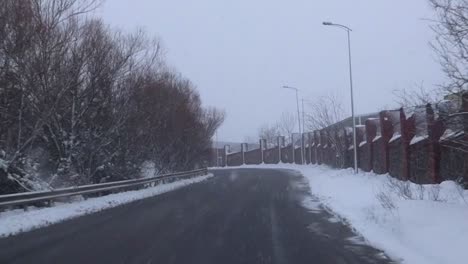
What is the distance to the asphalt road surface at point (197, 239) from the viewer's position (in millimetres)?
10438

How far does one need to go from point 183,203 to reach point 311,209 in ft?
20.2

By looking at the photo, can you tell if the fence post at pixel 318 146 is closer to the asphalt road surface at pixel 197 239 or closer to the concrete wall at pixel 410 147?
the concrete wall at pixel 410 147

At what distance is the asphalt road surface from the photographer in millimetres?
10438

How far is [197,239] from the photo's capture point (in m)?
12.9

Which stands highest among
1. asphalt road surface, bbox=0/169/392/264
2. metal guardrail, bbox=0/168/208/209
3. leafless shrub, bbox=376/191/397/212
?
metal guardrail, bbox=0/168/208/209

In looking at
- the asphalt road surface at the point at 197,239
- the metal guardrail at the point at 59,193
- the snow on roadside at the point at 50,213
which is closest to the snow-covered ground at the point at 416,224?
the asphalt road surface at the point at 197,239

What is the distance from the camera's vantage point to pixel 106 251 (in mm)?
11281

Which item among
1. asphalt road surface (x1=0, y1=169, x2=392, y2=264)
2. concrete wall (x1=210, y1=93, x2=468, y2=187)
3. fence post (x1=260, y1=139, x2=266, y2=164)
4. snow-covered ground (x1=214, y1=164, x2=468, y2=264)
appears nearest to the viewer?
snow-covered ground (x1=214, y1=164, x2=468, y2=264)

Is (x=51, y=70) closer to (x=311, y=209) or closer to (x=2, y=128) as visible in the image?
(x=2, y=128)

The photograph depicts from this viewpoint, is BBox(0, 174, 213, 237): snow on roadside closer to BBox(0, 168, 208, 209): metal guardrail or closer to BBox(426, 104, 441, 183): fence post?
BBox(0, 168, 208, 209): metal guardrail

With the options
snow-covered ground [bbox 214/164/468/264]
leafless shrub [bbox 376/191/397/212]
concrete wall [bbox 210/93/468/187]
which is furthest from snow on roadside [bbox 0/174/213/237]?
concrete wall [bbox 210/93/468/187]

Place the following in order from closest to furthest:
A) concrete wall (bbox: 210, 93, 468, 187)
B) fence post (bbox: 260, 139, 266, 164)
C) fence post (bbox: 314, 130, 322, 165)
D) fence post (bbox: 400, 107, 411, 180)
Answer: concrete wall (bbox: 210, 93, 468, 187), fence post (bbox: 400, 107, 411, 180), fence post (bbox: 314, 130, 322, 165), fence post (bbox: 260, 139, 266, 164)

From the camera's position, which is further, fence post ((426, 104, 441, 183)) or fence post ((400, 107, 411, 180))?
fence post ((400, 107, 411, 180))

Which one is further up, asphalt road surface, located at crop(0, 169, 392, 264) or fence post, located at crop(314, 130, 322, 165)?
fence post, located at crop(314, 130, 322, 165)
